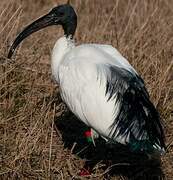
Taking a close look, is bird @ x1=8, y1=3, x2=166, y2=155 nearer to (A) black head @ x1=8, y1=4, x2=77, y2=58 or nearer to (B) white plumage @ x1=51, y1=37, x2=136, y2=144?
(B) white plumage @ x1=51, y1=37, x2=136, y2=144

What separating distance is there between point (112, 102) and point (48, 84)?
4.52 ft

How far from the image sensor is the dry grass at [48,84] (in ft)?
15.3

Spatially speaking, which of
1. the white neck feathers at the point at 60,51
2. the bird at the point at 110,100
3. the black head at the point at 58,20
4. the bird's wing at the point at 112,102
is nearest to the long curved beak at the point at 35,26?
the black head at the point at 58,20

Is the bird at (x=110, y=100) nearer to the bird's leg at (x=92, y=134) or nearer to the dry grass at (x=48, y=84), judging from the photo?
the bird's leg at (x=92, y=134)

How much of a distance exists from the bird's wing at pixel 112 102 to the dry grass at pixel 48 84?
1.04 ft

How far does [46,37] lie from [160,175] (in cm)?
239

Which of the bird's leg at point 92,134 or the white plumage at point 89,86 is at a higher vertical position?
the white plumage at point 89,86

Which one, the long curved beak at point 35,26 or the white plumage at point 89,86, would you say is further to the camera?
the long curved beak at point 35,26

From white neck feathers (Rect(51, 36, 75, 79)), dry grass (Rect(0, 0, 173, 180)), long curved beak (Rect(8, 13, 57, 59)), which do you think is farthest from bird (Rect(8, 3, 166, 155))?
long curved beak (Rect(8, 13, 57, 59))

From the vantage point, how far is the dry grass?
465 centimetres

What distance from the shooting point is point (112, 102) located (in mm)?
4488

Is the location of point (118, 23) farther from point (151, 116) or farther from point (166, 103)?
point (151, 116)

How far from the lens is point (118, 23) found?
24.5 feet

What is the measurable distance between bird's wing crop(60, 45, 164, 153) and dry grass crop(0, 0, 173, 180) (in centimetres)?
32
